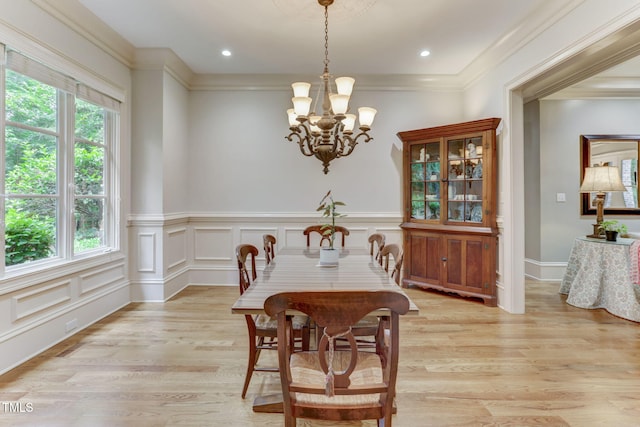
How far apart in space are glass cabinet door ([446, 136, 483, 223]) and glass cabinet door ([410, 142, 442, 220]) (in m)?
0.16

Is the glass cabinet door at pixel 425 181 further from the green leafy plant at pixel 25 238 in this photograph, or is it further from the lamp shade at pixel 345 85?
the green leafy plant at pixel 25 238

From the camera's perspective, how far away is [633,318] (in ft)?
10.6

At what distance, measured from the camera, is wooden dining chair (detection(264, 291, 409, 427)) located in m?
1.15

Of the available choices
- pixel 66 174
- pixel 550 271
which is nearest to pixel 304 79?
pixel 66 174

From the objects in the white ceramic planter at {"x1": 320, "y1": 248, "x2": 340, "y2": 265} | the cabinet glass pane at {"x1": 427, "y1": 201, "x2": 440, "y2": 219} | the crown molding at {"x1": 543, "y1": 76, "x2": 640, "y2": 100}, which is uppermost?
the crown molding at {"x1": 543, "y1": 76, "x2": 640, "y2": 100}

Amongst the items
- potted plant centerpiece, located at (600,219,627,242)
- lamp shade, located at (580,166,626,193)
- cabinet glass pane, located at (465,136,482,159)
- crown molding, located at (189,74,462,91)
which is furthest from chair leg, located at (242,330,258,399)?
lamp shade, located at (580,166,626,193)

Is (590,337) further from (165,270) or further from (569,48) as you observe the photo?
(165,270)

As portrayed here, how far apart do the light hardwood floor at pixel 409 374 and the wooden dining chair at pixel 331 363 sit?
644 millimetres

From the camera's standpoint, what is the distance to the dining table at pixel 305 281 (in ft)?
5.32

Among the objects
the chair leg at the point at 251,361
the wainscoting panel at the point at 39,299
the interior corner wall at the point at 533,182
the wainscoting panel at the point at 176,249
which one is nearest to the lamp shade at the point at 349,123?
the chair leg at the point at 251,361

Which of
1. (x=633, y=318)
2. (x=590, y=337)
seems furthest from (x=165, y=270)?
(x=633, y=318)

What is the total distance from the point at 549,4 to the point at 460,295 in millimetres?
3009

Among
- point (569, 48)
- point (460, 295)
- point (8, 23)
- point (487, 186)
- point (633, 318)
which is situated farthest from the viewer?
point (460, 295)

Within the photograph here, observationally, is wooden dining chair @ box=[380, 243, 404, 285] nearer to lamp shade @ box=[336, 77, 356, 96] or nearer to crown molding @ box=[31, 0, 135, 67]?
lamp shade @ box=[336, 77, 356, 96]
